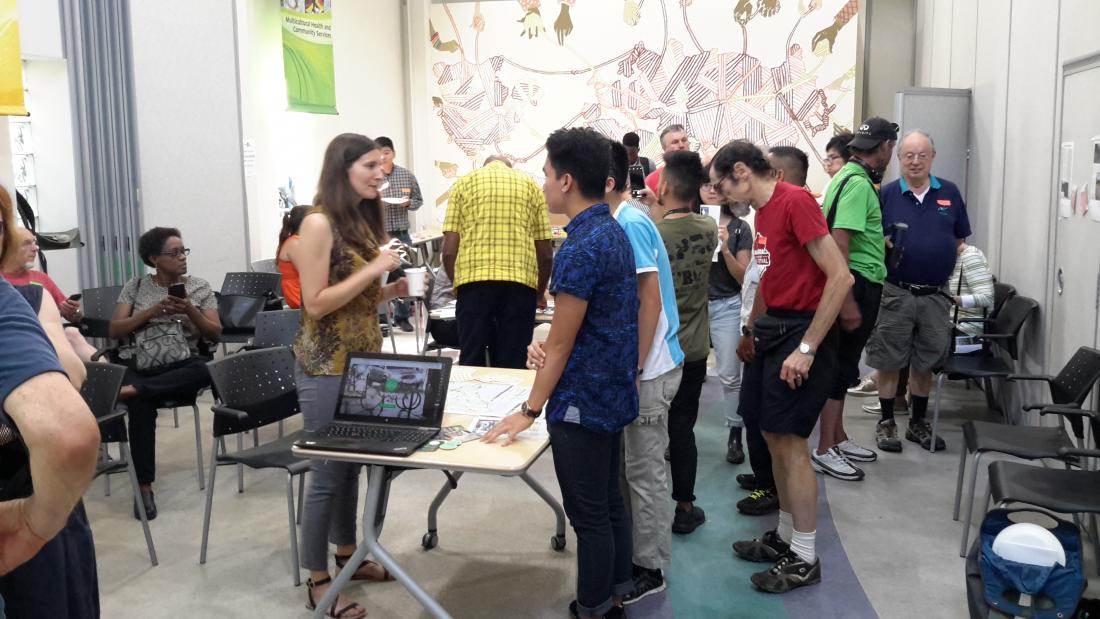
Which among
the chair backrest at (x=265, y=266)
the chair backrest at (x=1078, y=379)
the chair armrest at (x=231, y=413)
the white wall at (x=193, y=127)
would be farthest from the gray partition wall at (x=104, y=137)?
the chair backrest at (x=1078, y=379)

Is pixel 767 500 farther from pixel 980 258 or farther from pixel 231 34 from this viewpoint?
pixel 231 34

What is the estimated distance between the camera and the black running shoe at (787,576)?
3326 millimetres

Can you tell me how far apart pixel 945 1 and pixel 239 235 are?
6.04 m

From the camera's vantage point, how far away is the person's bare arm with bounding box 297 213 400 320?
2.96m

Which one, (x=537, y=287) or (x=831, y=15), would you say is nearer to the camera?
(x=537, y=287)

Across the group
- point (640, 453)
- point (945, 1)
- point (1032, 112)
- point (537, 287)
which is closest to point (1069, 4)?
point (1032, 112)

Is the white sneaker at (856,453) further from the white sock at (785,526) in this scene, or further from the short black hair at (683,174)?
the short black hair at (683,174)

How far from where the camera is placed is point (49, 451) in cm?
123

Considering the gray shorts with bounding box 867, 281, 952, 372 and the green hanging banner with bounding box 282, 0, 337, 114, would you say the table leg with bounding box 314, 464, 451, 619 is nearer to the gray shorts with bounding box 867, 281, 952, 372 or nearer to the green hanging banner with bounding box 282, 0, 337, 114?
the gray shorts with bounding box 867, 281, 952, 372

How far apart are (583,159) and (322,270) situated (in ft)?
3.13

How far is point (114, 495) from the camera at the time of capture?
4.45m

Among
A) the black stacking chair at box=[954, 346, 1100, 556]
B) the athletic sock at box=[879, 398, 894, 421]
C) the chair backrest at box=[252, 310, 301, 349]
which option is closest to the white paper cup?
the chair backrest at box=[252, 310, 301, 349]

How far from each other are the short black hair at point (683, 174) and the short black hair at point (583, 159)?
38.1 inches

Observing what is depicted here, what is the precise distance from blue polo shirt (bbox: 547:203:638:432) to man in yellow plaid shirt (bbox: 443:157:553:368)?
164cm
